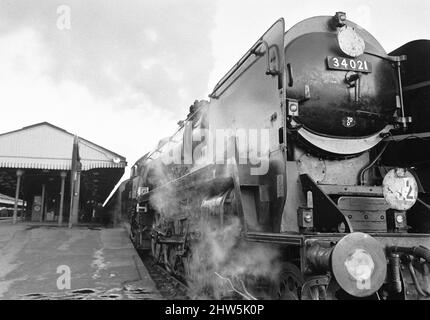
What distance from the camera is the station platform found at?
6211 mm

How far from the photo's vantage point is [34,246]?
11.3 meters

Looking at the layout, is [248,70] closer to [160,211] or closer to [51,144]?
[160,211]

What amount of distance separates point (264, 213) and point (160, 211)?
5540 mm

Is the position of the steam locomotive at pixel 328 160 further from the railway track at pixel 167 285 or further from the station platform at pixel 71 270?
the station platform at pixel 71 270

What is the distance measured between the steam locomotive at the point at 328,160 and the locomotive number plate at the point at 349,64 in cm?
1

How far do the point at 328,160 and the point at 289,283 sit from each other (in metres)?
1.37

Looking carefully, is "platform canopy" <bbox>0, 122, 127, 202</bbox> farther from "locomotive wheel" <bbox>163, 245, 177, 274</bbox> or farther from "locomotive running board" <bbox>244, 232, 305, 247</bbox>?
"locomotive running board" <bbox>244, 232, 305, 247</bbox>

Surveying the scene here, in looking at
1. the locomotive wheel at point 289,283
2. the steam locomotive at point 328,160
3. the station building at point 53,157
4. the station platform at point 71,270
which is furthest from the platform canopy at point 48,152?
the locomotive wheel at point 289,283

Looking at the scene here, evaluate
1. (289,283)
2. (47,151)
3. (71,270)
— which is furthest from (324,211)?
(47,151)

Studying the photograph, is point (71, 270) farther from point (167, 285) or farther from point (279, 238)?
point (279, 238)

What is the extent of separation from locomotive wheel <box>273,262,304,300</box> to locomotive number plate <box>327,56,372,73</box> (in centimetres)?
207
